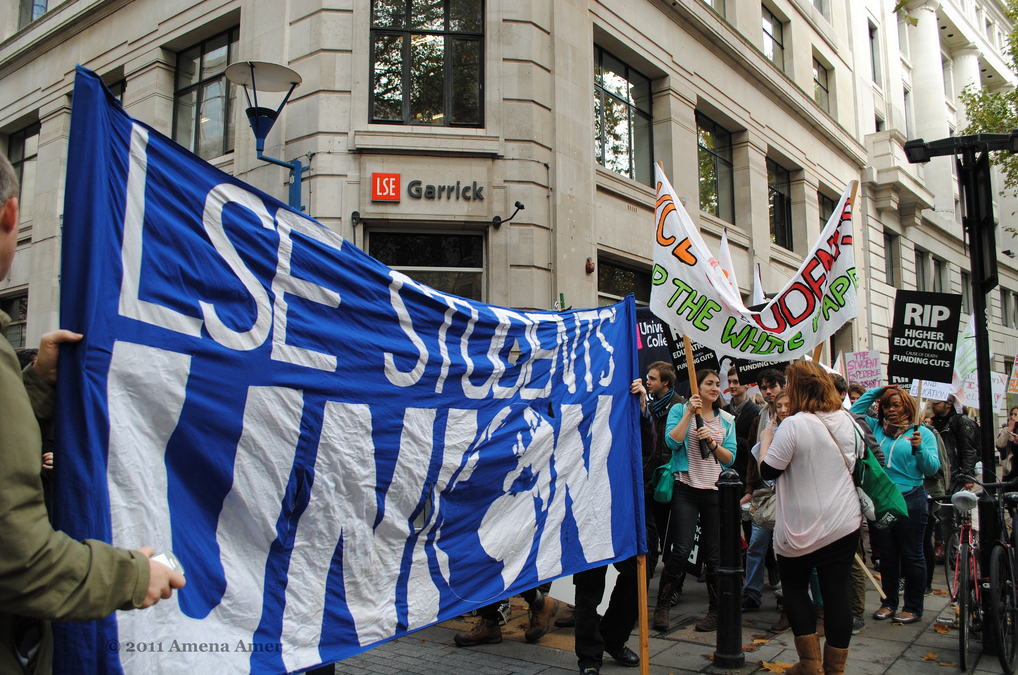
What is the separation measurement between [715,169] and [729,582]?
1486 centimetres

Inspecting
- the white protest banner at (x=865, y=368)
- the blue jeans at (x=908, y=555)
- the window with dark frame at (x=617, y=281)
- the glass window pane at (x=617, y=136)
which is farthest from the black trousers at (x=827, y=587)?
the glass window pane at (x=617, y=136)

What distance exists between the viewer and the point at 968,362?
11516 mm

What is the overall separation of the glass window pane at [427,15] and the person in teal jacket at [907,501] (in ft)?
30.3

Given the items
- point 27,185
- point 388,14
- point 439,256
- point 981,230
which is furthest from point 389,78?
point 27,185

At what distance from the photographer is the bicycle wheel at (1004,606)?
192 inches

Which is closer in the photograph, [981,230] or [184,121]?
[981,230]

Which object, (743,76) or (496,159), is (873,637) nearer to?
(496,159)

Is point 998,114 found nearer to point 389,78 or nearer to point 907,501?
point 389,78

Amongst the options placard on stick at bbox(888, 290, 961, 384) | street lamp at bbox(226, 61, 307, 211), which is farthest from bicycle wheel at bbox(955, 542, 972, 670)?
street lamp at bbox(226, 61, 307, 211)

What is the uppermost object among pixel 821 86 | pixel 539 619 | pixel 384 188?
pixel 821 86

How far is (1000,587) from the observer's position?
5.02 m

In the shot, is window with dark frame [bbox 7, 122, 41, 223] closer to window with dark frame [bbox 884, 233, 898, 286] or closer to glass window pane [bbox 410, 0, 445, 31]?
glass window pane [bbox 410, 0, 445, 31]

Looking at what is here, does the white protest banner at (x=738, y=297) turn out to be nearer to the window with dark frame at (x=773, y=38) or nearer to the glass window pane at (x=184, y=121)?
the glass window pane at (x=184, y=121)

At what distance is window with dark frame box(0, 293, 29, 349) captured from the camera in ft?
52.1
